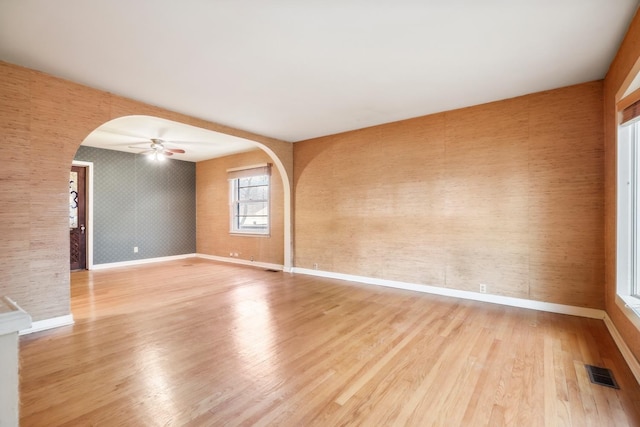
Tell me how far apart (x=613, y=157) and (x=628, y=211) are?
1.99 ft

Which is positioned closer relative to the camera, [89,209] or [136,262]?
[89,209]

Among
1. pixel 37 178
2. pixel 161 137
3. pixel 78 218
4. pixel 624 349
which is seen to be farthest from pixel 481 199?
pixel 78 218

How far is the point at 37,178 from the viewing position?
3.05 m

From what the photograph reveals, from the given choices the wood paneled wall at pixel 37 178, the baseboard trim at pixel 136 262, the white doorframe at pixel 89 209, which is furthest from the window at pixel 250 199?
the wood paneled wall at pixel 37 178

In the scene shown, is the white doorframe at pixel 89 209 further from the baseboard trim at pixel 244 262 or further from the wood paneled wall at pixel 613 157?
the wood paneled wall at pixel 613 157

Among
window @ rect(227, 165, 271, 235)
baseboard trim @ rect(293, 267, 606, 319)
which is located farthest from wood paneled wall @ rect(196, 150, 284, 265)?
baseboard trim @ rect(293, 267, 606, 319)

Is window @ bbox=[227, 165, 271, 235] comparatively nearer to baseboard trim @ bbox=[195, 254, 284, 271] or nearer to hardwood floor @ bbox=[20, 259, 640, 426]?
baseboard trim @ bbox=[195, 254, 284, 271]

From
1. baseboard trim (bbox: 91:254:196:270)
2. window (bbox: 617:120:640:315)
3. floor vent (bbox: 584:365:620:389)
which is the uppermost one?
window (bbox: 617:120:640:315)

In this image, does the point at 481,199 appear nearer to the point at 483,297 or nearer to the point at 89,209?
the point at 483,297

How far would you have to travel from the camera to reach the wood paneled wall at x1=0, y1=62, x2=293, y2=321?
9.43ft

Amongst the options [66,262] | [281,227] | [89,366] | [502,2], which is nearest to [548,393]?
[502,2]

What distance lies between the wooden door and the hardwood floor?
316 cm

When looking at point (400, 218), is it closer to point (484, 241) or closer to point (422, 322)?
point (484, 241)

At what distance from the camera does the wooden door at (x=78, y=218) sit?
6.19 metres
